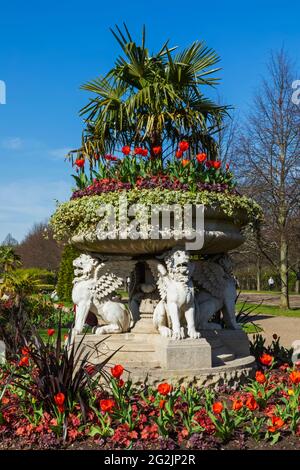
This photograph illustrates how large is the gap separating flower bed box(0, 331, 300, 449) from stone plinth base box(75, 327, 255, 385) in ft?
1.28

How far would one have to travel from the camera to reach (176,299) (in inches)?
190

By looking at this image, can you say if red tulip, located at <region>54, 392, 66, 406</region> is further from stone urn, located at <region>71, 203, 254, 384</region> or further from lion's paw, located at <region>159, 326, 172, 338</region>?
lion's paw, located at <region>159, 326, 172, 338</region>

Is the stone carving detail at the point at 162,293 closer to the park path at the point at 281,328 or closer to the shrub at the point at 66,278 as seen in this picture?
the park path at the point at 281,328

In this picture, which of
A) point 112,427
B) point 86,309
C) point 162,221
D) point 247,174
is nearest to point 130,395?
point 112,427

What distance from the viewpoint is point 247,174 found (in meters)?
17.2

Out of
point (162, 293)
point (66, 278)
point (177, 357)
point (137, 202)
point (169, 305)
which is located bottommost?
point (177, 357)

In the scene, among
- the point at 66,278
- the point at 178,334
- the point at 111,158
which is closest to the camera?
the point at 178,334

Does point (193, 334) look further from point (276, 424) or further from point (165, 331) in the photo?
point (276, 424)

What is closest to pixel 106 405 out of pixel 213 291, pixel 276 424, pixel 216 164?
pixel 276 424

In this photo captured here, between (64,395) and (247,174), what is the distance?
47.9 feet

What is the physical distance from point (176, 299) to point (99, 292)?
1.00 m

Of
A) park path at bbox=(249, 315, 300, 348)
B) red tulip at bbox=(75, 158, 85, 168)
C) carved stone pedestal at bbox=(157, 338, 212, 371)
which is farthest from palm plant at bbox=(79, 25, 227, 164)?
park path at bbox=(249, 315, 300, 348)
